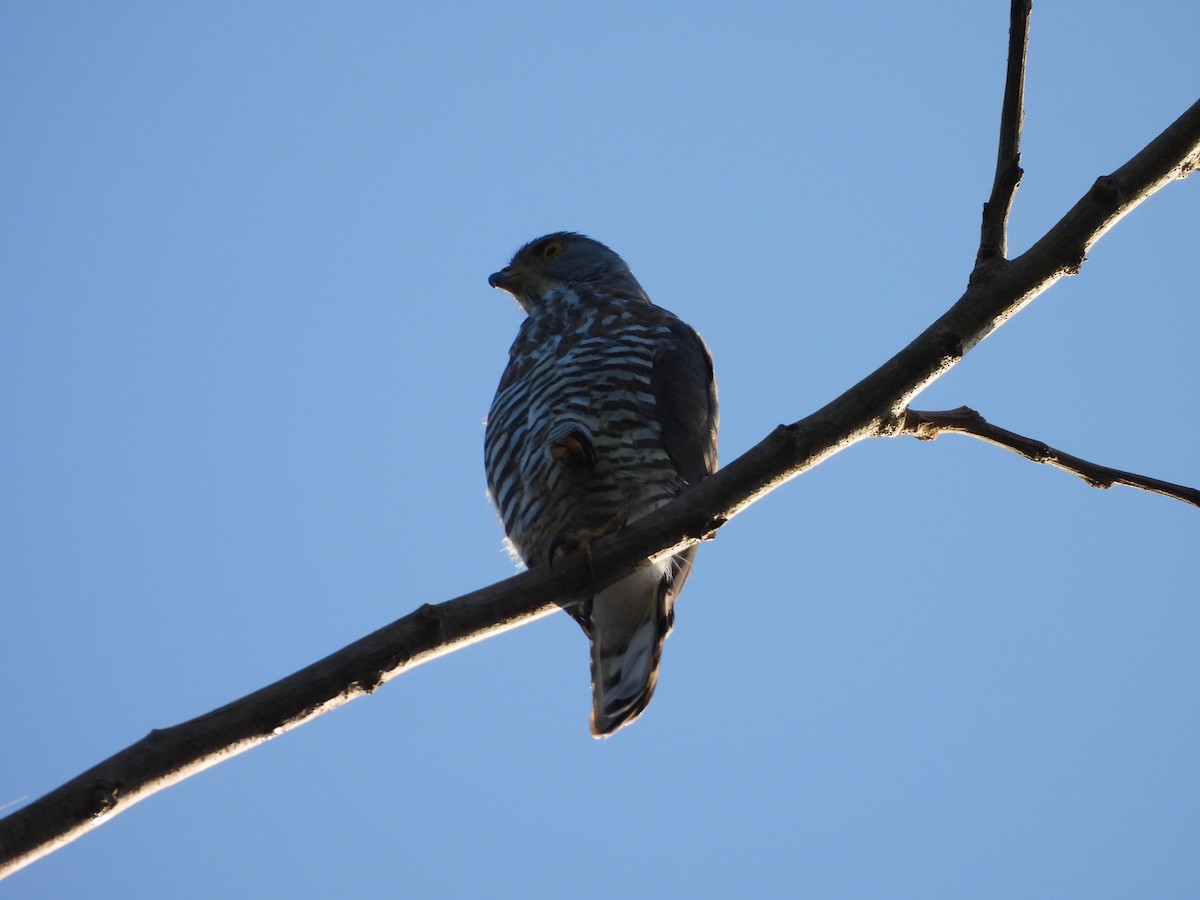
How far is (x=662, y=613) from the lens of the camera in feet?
13.9

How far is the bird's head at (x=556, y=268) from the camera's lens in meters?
6.09

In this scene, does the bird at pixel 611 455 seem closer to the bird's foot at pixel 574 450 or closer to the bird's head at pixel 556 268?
the bird's foot at pixel 574 450

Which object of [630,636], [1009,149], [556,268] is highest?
[556,268]

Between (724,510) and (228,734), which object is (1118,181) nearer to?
(724,510)

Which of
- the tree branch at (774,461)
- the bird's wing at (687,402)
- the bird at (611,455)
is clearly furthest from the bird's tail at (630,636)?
the tree branch at (774,461)

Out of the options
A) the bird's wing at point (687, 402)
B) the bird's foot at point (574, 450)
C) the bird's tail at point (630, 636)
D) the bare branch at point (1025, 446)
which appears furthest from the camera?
the bird's wing at point (687, 402)

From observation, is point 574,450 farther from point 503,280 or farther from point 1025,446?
point 503,280

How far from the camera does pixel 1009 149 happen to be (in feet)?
9.46

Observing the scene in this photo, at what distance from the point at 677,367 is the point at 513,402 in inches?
27.3

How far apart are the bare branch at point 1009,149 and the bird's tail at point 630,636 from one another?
67.2 inches

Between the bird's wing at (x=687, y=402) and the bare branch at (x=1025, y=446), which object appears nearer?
the bare branch at (x=1025, y=446)

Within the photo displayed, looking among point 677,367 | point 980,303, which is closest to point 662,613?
point 677,367

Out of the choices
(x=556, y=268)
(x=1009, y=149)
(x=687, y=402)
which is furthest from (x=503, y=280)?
(x=1009, y=149)

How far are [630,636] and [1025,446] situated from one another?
1755 mm
